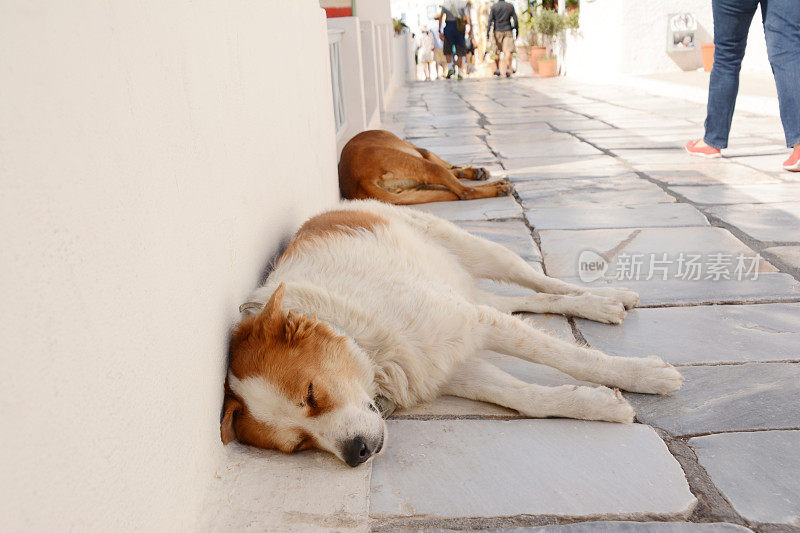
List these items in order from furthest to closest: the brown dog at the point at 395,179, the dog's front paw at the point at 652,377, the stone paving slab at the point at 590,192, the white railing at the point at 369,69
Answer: the white railing at the point at 369,69
the brown dog at the point at 395,179
the stone paving slab at the point at 590,192
the dog's front paw at the point at 652,377

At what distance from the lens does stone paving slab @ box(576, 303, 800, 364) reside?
2.60 metres

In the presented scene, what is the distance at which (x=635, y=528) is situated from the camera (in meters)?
1.67

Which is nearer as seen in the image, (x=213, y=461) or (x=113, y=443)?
(x=113, y=443)

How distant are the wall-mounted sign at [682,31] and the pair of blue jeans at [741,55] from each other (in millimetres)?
10027

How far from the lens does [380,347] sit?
7.63 ft

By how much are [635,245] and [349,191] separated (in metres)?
2.37

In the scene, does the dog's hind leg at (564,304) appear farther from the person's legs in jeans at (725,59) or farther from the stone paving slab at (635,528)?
the person's legs in jeans at (725,59)

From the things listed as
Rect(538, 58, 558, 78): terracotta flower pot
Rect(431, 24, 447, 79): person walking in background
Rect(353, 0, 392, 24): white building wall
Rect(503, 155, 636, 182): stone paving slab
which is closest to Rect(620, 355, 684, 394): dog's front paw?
Rect(503, 155, 636, 182): stone paving slab

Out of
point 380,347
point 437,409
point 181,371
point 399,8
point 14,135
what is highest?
point 399,8

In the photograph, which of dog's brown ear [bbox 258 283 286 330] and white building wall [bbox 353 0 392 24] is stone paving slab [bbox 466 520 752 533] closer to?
dog's brown ear [bbox 258 283 286 330]

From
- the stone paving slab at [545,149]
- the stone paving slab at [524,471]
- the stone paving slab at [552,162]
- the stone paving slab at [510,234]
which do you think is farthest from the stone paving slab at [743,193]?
the stone paving slab at [524,471]

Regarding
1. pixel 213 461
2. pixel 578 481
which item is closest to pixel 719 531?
pixel 578 481

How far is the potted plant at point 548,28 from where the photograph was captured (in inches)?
808

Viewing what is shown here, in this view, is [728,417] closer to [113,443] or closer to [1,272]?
[113,443]
